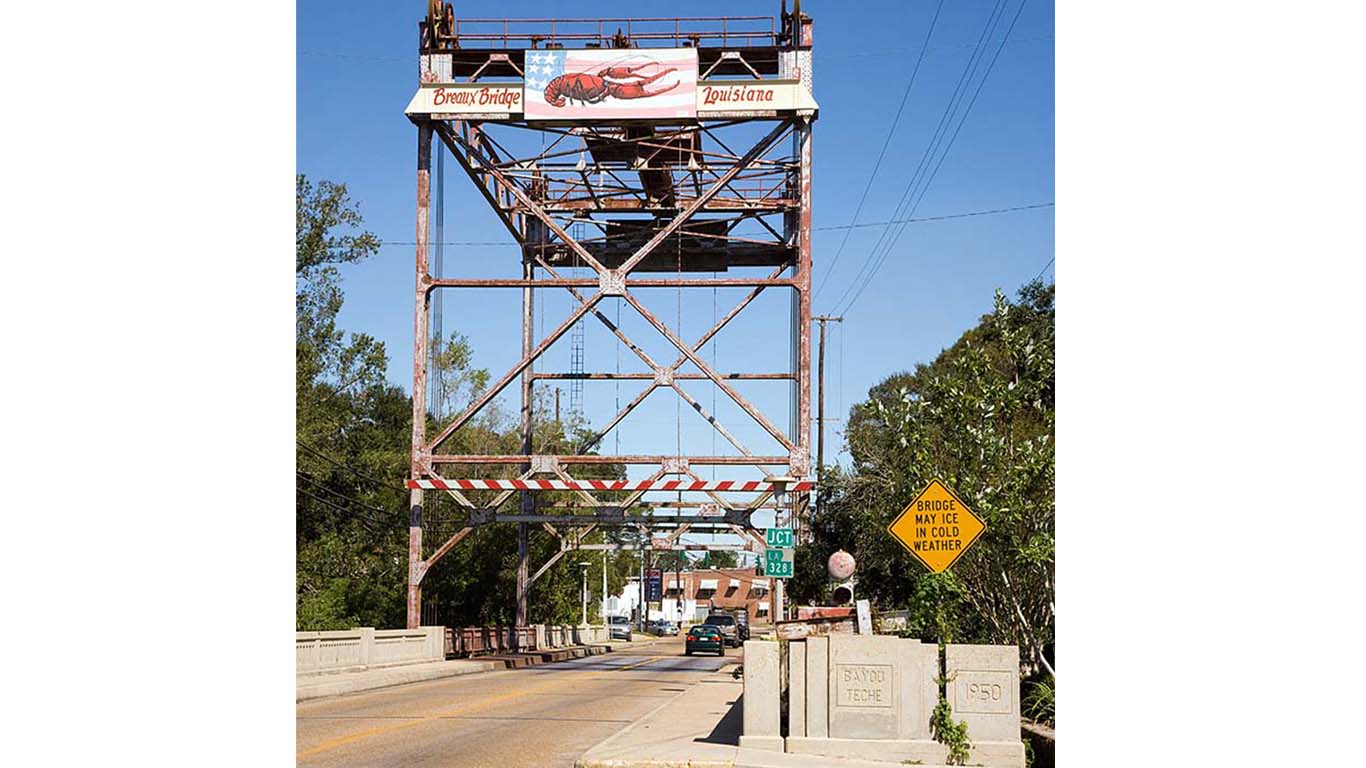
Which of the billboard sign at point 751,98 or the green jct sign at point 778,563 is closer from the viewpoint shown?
the green jct sign at point 778,563

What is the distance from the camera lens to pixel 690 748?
14.7 m

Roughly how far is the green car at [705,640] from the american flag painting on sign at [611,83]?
29.0 m

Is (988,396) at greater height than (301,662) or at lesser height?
greater

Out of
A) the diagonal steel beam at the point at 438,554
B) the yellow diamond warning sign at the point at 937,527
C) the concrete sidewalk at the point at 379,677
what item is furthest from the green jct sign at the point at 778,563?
the yellow diamond warning sign at the point at 937,527

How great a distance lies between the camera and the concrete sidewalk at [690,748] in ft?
43.5

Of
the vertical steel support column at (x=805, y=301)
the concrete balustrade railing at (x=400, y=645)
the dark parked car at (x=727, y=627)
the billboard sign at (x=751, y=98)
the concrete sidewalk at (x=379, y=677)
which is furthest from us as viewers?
the dark parked car at (x=727, y=627)

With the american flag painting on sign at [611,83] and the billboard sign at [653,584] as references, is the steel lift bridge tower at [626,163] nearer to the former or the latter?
the american flag painting on sign at [611,83]

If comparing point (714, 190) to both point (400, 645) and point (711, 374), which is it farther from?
point (400, 645)

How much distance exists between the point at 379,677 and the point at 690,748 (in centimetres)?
1561

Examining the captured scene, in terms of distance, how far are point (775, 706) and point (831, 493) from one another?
3149cm
